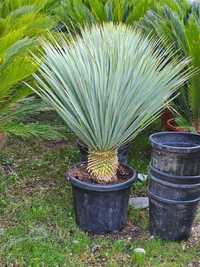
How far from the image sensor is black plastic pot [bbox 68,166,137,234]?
10.6 feet

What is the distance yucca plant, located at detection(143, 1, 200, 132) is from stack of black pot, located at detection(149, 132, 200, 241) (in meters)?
0.86

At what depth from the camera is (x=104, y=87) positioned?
315cm

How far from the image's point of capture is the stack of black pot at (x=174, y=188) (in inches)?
123

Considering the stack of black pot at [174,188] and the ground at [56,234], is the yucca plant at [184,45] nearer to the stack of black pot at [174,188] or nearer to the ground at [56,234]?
the ground at [56,234]

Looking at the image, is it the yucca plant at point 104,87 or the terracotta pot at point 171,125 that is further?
the terracotta pot at point 171,125

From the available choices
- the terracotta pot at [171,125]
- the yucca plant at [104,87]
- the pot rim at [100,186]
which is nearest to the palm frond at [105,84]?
the yucca plant at [104,87]

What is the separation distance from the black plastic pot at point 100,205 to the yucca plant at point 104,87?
127 mm

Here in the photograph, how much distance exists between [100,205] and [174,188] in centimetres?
51

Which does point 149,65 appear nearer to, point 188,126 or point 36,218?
point 188,126

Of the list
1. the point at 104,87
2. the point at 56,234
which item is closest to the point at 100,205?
the point at 56,234

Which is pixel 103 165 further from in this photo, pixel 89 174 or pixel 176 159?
pixel 176 159

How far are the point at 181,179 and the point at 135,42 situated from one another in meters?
0.97

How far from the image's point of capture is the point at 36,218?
3514 mm

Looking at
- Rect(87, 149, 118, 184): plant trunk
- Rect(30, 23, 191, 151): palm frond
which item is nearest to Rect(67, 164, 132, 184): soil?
Rect(87, 149, 118, 184): plant trunk
